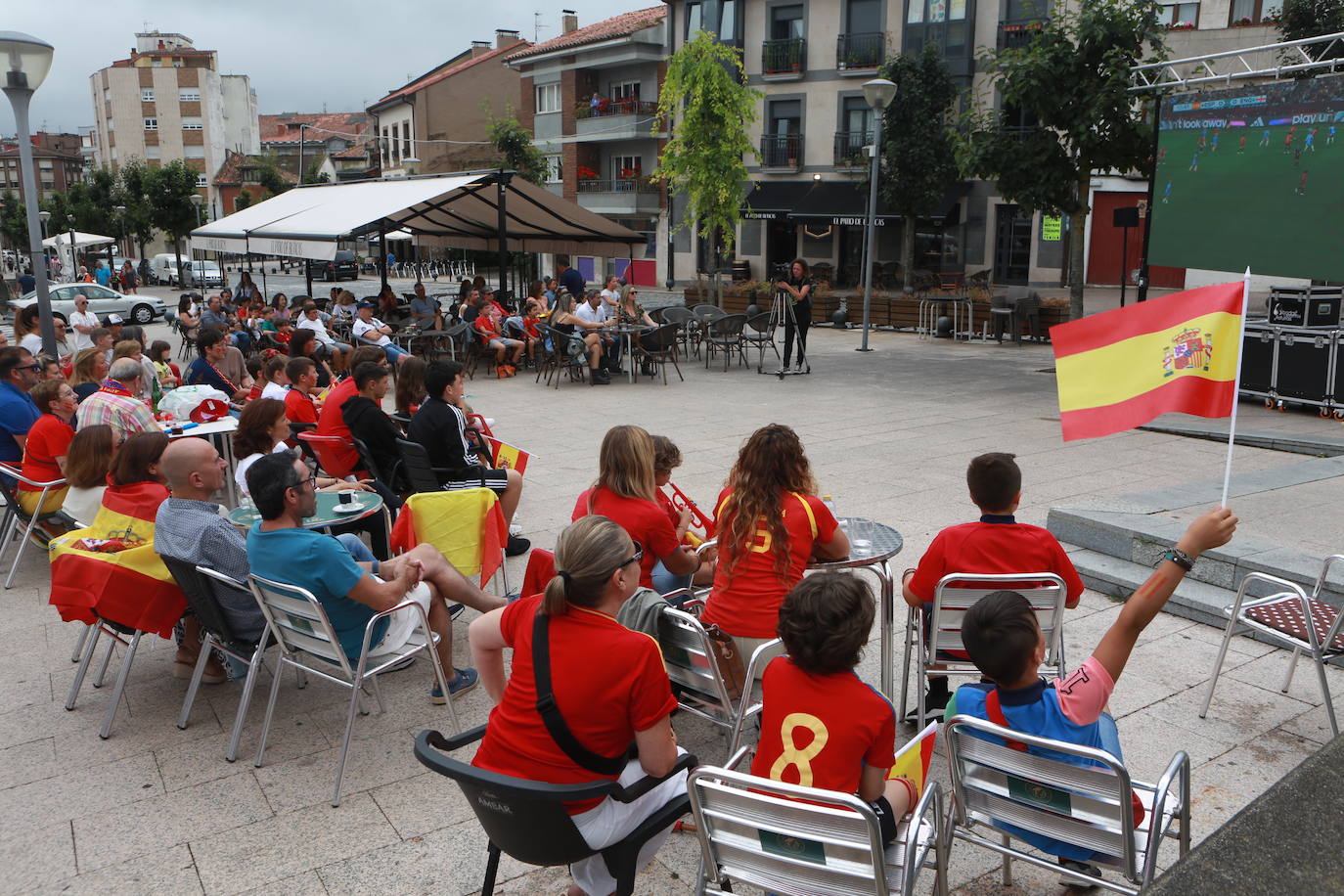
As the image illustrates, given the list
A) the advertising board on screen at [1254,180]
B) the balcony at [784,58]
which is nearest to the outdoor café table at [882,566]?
the advertising board on screen at [1254,180]

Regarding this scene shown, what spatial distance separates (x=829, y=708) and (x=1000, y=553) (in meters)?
1.46

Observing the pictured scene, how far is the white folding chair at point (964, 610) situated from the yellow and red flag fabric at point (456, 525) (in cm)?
200

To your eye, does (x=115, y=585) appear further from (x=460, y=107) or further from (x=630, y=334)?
(x=460, y=107)

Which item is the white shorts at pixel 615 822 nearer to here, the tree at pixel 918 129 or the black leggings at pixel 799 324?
the black leggings at pixel 799 324

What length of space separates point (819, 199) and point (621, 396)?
2043 cm

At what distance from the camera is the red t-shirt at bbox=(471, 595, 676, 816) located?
2459 millimetres

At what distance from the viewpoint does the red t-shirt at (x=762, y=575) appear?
355 cm

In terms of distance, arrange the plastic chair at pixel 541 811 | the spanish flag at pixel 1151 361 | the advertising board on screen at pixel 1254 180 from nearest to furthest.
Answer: the plastic chair at pixel 541 811
the spanish flag at pixel 1151 361
the advertising board on screen at pixel 1254 180

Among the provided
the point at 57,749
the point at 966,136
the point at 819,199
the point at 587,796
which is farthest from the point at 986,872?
the point at 819,199

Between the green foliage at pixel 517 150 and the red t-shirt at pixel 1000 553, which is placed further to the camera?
A: the green foliage at pixel 517 150

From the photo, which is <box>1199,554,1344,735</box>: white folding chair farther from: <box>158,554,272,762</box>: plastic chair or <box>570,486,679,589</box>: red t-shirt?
<box>158,554,272,762</box>: plastic chair

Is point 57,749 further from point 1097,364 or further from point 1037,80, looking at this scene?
point 1037,80

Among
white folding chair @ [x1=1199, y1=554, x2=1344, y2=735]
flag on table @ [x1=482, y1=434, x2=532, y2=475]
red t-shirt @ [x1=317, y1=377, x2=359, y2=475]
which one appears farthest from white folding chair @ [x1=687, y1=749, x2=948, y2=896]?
red t-shirt @ [x1=317, y1=377, x2=359, y2=475]

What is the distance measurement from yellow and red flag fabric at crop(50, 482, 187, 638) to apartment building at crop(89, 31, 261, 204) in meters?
73.5
